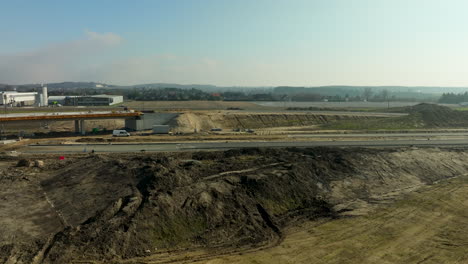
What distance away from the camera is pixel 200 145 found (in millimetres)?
47938

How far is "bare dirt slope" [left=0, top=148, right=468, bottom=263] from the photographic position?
2127 centimetres

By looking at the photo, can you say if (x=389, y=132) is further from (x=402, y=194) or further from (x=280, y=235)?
(x=280, y=235)

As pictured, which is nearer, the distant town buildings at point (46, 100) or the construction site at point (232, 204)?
the construction site at point (232, 204)

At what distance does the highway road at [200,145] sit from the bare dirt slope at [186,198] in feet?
16.9

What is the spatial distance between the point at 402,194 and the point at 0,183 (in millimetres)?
39529

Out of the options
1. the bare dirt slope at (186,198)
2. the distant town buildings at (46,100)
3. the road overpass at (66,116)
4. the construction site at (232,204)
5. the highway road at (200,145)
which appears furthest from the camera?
the distant town buildings at (46,100)

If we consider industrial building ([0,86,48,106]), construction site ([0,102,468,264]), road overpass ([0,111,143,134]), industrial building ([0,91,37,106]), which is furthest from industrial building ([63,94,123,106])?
construction site ([0,102,468,264])

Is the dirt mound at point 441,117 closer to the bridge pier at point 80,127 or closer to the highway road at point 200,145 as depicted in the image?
the highway road at point 200,145

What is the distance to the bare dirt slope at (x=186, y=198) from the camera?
21.3 meters

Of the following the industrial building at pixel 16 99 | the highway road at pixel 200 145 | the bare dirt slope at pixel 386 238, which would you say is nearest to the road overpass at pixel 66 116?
the highway road at pixel 200 145

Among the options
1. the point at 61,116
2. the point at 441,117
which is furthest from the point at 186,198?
the point at 441,117

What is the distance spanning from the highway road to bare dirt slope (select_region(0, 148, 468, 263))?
5.16 m

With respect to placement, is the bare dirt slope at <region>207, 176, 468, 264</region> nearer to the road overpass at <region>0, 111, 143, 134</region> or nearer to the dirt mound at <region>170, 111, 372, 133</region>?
the dirt mound at <region>170, 111, 372, 133</region>

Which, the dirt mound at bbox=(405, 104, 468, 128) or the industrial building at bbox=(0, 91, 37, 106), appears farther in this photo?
the industrial building at bbox=(0, 91, 37, 106)
